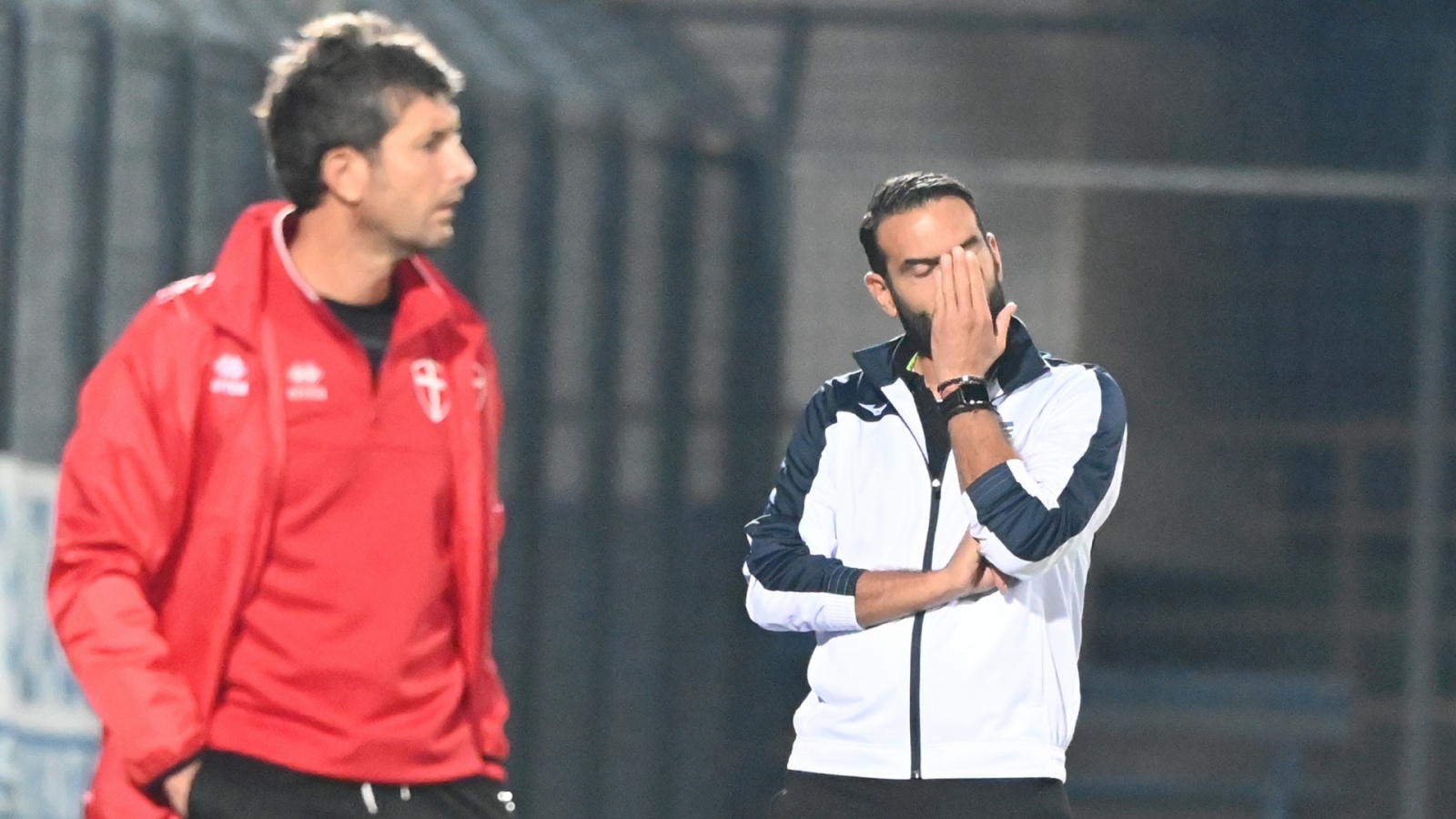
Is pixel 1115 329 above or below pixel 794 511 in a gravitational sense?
above

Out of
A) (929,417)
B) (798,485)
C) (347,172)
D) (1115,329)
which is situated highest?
(1115,329)

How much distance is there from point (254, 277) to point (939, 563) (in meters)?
1.01

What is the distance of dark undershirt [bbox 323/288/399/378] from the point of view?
285 cm

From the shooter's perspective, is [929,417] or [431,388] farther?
[929,417]

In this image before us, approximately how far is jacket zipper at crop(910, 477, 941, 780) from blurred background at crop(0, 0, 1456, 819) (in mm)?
2560

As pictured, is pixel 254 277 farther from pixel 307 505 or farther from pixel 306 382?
pixel 307 505

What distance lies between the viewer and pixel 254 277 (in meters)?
2.80

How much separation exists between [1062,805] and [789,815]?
374 mm

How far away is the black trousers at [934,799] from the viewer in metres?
3.10

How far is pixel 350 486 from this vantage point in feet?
9.05

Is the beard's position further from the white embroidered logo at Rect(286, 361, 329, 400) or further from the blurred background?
the blurred background

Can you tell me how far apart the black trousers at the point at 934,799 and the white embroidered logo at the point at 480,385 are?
729 millimetres

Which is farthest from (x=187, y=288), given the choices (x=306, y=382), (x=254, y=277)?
(x=306, y=382)

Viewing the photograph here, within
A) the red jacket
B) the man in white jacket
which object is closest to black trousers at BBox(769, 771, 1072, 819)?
the man in white jacket
